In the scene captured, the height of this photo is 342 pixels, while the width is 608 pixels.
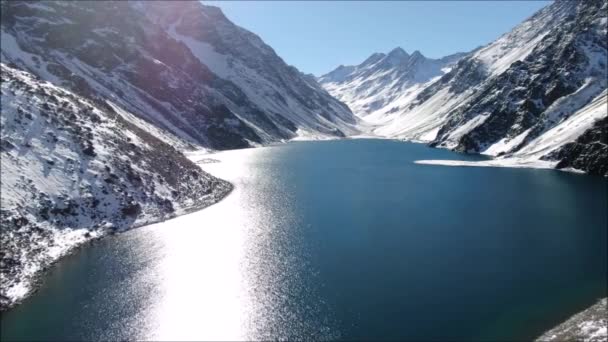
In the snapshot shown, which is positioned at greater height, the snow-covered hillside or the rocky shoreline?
the rocky shoreline

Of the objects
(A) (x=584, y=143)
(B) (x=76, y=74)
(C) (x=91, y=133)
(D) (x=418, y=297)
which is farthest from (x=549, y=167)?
(B) (x=76, y=74)

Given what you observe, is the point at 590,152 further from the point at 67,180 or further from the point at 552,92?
the point at 67,180

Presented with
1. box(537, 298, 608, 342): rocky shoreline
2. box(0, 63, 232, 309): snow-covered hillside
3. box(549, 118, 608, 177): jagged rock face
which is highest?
box(549, 118, 608, 177): jagged rock face

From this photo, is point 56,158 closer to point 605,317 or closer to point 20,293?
point 20,293

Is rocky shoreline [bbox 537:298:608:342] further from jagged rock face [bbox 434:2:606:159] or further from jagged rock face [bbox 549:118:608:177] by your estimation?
jagged rock face [bbox 434:2:606:159]

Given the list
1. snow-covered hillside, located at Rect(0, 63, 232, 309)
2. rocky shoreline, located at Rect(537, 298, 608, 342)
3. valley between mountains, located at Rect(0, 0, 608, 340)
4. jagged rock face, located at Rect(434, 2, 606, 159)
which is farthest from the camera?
jagged rock face, located at Rect(434, 2, 606, 159)

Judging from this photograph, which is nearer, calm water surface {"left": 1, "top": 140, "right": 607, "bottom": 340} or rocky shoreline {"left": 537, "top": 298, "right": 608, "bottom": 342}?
rocky shoreline {"left": 537, "top": 298, "right": 608, "bottom": 342}

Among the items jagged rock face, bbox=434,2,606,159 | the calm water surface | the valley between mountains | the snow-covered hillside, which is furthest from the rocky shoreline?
jagged rock face, bbox=434,2,606,159
